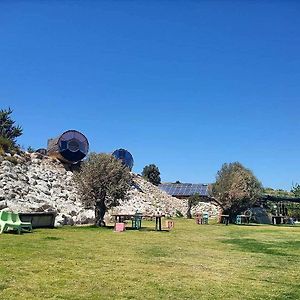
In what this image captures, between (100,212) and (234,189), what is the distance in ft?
64.3

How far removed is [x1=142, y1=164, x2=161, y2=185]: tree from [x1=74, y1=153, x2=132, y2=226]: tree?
48535 mm

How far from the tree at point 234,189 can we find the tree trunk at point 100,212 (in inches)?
759

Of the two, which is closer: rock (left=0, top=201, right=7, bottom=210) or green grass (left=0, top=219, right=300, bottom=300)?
green grass (left=0, top=219, right=300, bottom=300)

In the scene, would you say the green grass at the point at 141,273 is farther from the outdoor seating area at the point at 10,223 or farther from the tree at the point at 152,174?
the tree at the point at 152,174

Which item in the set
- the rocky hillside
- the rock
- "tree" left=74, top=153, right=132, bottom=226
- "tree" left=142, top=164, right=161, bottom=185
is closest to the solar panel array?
"tree" left=142, top=164, right=161, bottom=185

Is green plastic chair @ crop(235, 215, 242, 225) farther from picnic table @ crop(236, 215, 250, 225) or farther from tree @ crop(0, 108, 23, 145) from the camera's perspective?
tree @ crop(0, 108, 23, 145)

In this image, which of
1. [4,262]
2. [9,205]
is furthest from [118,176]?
[4,262]

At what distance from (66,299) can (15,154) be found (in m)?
34.2

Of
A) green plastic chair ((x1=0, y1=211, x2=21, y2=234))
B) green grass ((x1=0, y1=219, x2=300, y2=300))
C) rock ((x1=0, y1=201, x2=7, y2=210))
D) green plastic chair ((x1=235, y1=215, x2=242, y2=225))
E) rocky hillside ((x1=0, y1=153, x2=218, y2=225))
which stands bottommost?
green grass ((x1=0, y1=219, x2=300, y2=300))

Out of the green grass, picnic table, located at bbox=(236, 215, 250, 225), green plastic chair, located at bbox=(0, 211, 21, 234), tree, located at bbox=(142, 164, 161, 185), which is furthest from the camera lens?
Result: tree, located at bbox=(142, 164, 161, 185)

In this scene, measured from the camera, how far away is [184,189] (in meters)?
69.7

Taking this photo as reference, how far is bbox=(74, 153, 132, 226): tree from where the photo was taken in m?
27.9

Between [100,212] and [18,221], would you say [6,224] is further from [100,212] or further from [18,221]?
[100,212]

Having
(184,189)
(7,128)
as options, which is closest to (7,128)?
(7,128)
